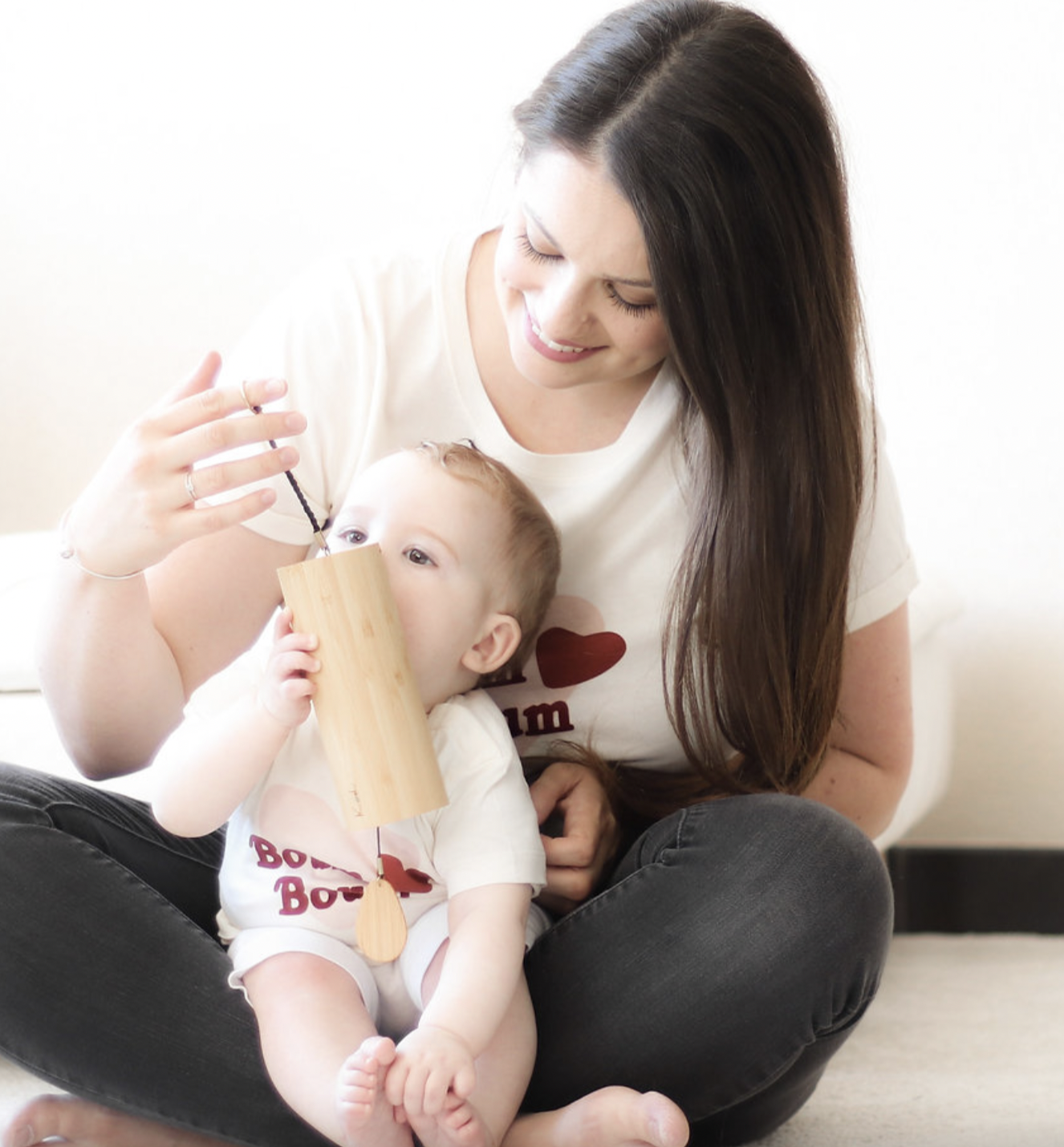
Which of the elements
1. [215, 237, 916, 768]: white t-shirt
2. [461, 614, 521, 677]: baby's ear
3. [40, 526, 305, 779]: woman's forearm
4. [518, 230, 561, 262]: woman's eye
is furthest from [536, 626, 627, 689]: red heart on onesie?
[518, 230, 561, 262]: woman's eye

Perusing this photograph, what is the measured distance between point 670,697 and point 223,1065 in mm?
494

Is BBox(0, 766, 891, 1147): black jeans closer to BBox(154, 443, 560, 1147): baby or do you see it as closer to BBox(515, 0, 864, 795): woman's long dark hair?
BBox(154, 443, 560, 1147): baby

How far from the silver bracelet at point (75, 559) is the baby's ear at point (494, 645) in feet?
0.87

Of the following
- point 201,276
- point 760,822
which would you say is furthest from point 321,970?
point 201,276

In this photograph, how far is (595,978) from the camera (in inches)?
42.7

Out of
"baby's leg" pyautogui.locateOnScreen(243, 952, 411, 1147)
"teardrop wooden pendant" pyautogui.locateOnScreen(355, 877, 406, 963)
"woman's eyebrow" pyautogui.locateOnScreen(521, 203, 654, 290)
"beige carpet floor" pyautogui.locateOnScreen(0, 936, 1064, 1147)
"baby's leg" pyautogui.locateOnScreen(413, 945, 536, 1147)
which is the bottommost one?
"beige carpet floor" pyautogui.locateOnScreen(0, 936, 1064, 1147)

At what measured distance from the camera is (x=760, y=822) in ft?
3.56

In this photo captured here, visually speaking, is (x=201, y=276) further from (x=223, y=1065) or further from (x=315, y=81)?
(x=223, y=1065)

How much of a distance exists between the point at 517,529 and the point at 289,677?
0.75 feet

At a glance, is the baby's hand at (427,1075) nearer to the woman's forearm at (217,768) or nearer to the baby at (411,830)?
the baby at (411,830)

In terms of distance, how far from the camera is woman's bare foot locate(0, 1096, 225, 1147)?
3.53ft

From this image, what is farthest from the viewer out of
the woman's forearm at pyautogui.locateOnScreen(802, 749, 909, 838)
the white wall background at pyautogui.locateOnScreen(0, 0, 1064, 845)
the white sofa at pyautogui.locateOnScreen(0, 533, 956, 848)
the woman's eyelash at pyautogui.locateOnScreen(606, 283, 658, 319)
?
the white wall background at pyautogui.locateOnScreen(0, 0, 1064, 845)

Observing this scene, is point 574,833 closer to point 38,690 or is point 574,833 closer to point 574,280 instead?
point 574,280

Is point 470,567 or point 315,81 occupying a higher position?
point 315,81
